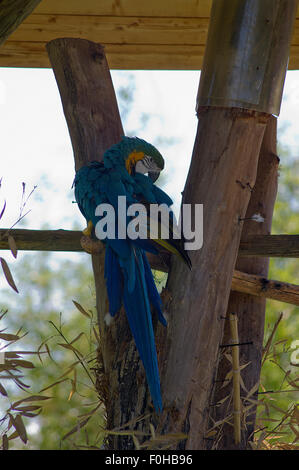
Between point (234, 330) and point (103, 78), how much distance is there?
3.15ft

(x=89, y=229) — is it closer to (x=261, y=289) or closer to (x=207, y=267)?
(x=207, y=267)

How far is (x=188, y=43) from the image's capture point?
2.24 meters

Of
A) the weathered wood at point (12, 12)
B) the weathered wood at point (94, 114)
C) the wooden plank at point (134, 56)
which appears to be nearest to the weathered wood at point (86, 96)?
the weathered wood at point (94, 114)

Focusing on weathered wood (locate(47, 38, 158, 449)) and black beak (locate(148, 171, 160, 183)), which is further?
black beak (locate(148, 171, 160, 183))

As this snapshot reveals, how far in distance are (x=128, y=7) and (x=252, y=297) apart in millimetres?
1067

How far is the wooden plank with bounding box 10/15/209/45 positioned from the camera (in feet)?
7.00

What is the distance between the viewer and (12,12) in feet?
4.22

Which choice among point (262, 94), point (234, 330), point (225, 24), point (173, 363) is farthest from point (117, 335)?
point (225, 24)

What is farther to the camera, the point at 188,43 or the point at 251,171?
the point at 188,43

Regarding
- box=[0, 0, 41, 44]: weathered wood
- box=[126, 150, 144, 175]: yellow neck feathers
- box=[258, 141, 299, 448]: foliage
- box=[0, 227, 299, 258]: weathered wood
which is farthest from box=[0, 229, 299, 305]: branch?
box=[258, 141, 299, 448]: foliage

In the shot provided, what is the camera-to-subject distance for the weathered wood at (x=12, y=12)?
4.17ft

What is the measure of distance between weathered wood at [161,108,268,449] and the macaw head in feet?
0.48

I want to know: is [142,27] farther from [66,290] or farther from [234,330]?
[66,290]

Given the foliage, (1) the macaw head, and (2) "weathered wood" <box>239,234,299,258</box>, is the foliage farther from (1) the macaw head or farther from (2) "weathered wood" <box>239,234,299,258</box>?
(1) the macaw head
